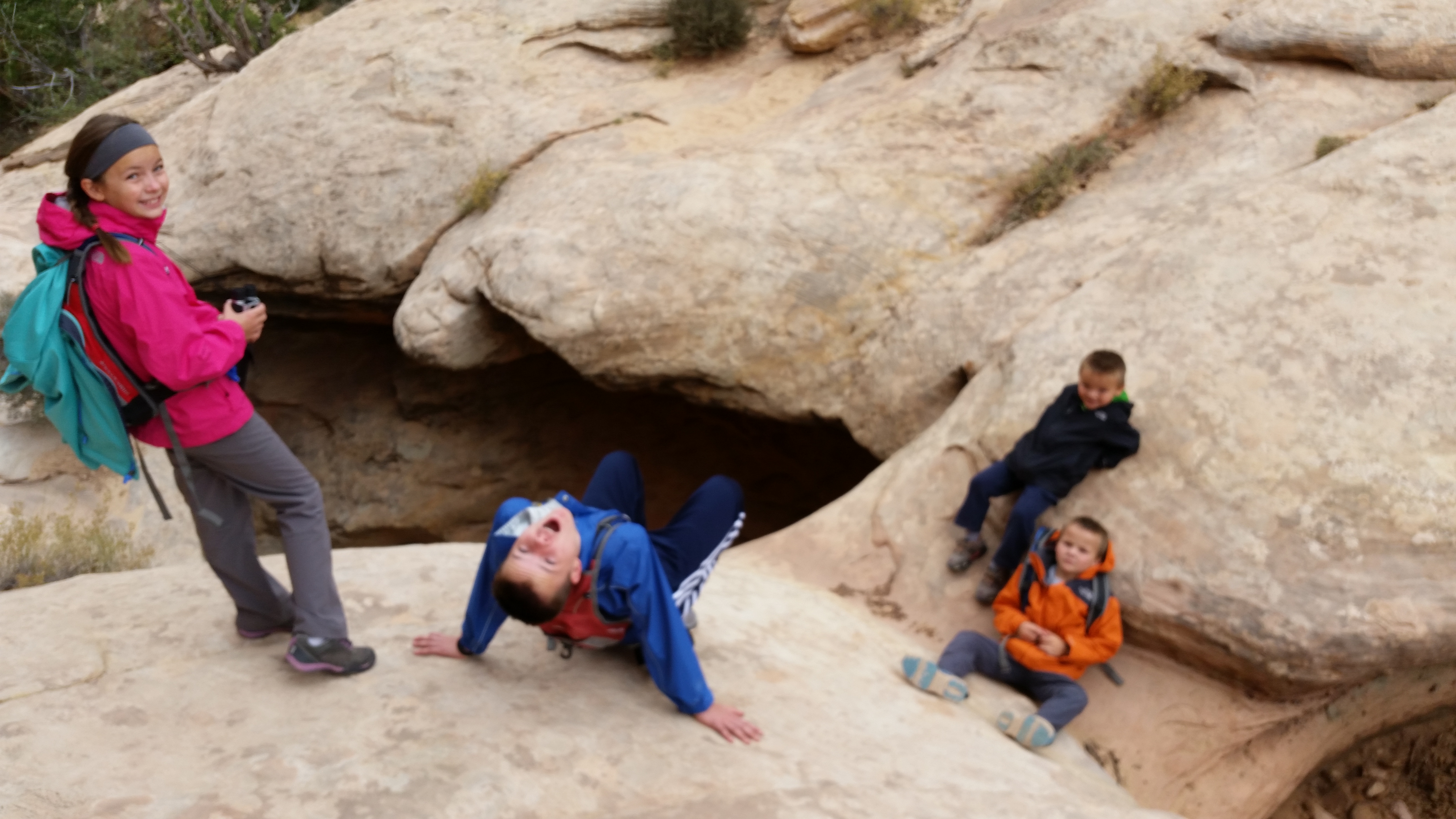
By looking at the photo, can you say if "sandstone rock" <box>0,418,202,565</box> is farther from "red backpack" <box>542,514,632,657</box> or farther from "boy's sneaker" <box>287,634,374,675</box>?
"red backpack" <box>542,514,632,657</box>

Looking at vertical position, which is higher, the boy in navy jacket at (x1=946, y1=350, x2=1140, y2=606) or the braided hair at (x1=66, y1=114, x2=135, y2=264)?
the braided hair at (x1=66, y1=114, x2=135, y2=264)

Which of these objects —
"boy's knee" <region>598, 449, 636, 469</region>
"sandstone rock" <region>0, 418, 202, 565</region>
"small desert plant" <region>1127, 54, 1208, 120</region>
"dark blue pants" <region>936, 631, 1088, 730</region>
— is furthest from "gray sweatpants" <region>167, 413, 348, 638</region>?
"small desert plant" <region>1127, 54, 1208, 120</region>

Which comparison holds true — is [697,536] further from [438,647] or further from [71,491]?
[71,491]

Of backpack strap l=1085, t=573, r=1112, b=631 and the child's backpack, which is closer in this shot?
the child's backpack

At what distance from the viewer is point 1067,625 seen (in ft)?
13.1

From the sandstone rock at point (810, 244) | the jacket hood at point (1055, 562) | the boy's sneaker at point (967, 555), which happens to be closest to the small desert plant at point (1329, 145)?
the sandstone rock at point (810, 244)

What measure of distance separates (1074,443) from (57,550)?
4.57m

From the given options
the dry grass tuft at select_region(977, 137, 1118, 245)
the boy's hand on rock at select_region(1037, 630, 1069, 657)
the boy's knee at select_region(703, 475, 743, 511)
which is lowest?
the boy's hand on rock at select_region(1037, 630, 1069, 657)

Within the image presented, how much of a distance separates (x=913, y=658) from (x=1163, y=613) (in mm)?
954

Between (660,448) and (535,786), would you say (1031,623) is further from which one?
(660,448)

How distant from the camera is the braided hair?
264cm

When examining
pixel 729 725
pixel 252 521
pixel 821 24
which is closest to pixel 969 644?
pixel 729 725

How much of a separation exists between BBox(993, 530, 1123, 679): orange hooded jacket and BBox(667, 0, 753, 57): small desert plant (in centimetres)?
486

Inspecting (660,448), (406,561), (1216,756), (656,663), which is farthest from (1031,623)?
(660,448)
